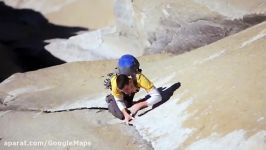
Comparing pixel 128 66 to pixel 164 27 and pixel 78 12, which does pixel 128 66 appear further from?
pixel 78 12

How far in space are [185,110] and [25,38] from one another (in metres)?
18.2

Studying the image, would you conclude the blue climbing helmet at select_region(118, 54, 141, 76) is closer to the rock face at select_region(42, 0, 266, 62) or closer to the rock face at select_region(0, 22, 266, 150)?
the rock face at select_region(0, 22, 266, 150)

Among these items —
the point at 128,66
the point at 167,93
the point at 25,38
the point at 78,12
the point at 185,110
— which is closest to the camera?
the point at 128,66

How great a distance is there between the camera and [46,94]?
36.1ft

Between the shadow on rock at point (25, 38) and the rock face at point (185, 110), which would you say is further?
the shadow on rock at point (25, 38)

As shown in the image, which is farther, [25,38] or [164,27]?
[25,38]

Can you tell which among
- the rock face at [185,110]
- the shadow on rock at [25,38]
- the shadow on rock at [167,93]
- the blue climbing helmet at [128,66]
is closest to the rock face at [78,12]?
the shadow on rock at [25,38]

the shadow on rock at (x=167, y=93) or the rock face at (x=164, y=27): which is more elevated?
the rock face at (x=164, y=27)

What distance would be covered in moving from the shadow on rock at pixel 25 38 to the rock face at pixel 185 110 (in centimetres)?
794

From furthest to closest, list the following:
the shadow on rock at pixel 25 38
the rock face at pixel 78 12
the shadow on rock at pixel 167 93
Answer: the rock face at pixel 78 12 → the shadow on rock at pixel 25 38 → the shadow on rock at pixel 167 93

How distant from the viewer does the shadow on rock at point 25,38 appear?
61.2 ft

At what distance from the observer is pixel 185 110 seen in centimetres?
708

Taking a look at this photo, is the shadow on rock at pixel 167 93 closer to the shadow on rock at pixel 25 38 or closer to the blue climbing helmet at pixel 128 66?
the blue climbing helmet at pixel 128 66

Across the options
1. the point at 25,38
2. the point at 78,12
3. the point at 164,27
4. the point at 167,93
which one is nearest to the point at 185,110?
the point at 167,93
